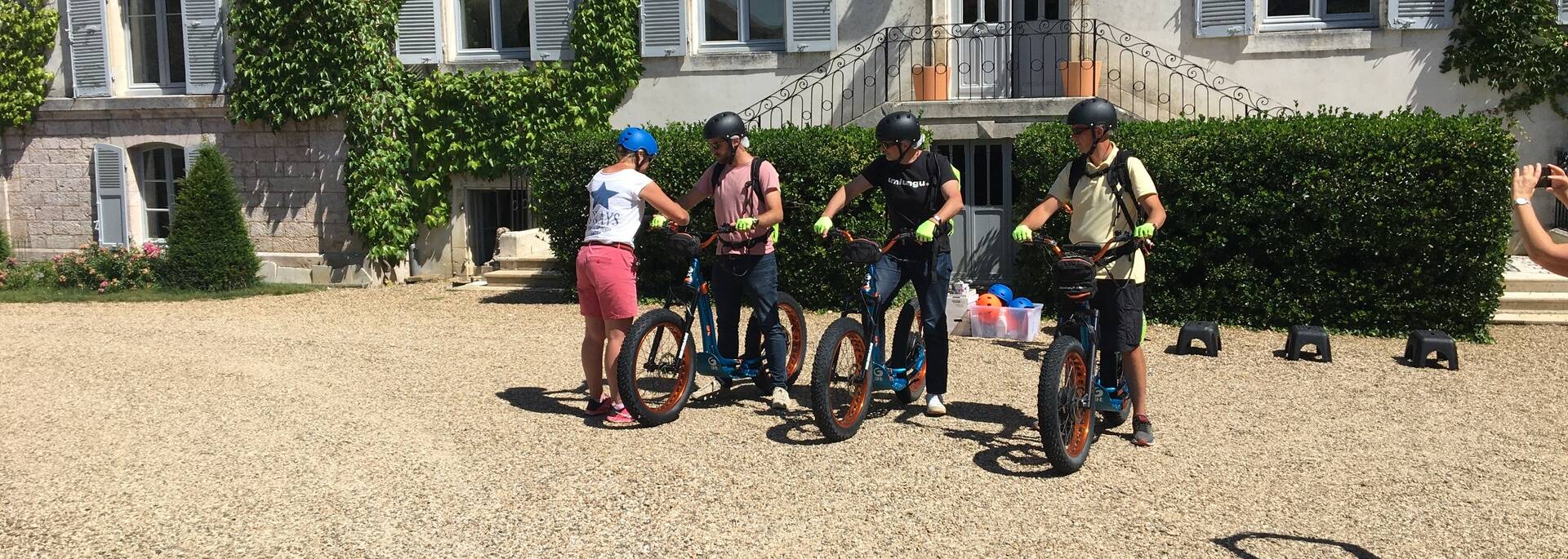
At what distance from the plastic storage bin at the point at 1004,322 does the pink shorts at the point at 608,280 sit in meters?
3.82

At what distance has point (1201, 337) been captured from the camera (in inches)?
354

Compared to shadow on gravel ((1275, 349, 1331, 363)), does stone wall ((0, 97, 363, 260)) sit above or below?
above

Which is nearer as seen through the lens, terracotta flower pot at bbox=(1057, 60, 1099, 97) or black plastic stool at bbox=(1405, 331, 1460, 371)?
black plastic stool at bbox=(1405, 331, 1460, 371)

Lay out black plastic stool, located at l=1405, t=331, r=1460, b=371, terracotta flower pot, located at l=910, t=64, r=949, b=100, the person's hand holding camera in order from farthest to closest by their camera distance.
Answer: terracotta flower pot, located at l=910, t=64, r=949, b=100, black plastic stool, located at l=1405, t=331, r=1460, b=371, the person's hand holding camera

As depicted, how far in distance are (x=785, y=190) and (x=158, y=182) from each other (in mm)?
8639

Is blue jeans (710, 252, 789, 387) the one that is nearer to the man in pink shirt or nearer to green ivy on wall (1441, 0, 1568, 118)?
the man in pink shirt

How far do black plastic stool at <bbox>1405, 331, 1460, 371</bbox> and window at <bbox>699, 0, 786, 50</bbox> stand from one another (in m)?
7.21

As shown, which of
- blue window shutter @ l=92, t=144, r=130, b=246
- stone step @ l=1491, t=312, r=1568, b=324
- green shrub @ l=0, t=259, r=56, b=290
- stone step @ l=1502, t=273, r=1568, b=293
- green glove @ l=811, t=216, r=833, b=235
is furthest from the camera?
blue window shutter @ l=92, t=144, r=130, b=246

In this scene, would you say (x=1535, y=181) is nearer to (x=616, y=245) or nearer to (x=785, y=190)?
(x=616, y=245)

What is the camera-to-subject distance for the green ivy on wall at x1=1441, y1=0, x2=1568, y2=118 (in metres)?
11.6

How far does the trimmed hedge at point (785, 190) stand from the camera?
1107cm

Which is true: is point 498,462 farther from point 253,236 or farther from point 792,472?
point 253,236

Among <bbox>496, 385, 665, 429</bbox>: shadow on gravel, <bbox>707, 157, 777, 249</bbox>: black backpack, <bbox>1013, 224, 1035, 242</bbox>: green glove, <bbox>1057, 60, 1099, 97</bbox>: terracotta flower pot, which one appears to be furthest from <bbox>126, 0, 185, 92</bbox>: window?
<bbox>1013, 224, 1035, 242</bbox>: green glove

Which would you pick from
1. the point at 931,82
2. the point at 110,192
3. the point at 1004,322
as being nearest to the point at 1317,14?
the point at 931,82
